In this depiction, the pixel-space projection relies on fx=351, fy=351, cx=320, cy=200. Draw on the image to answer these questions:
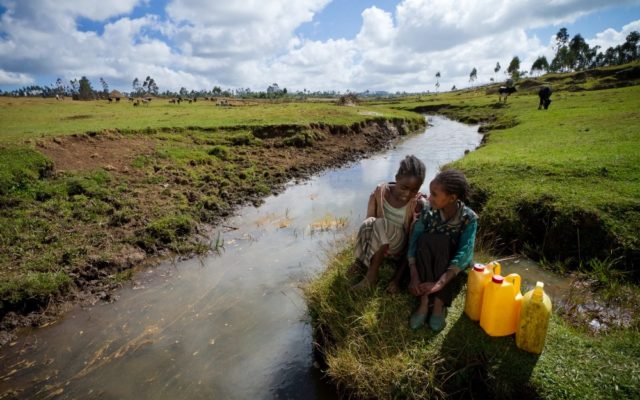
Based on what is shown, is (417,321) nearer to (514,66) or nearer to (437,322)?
(437,322)

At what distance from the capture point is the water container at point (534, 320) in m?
3.89

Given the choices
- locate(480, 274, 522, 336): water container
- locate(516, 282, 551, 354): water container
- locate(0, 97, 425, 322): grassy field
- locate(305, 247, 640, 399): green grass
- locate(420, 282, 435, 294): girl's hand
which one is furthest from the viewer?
locate(0, 97, 425, 322): grassy field

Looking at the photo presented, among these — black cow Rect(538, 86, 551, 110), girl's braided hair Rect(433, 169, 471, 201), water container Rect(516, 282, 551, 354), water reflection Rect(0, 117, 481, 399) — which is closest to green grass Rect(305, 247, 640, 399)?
water container Rect(516, 282, 551, 354)

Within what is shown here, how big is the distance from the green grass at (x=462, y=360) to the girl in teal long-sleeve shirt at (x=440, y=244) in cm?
27

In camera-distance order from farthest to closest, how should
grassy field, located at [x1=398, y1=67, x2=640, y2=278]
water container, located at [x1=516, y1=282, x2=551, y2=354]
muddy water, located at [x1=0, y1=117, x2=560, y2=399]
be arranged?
1. grassy field, located at [x1=398, y1=67, x2=640, y2=278]
2. muddy water, located at [x1=0, y1=117, x2=560, y2=399]
3. water container, located at [x1=516, y1=282, x2=551, y2=354]

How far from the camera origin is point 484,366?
416cm

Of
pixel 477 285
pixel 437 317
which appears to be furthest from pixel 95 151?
pixel 477 285

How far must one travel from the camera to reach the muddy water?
5316 millimetres

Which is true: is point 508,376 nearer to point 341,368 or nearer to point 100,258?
point 341,368

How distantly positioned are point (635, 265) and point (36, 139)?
61.8 feet

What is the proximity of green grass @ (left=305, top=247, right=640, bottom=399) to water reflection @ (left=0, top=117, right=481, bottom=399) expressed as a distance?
1036mm

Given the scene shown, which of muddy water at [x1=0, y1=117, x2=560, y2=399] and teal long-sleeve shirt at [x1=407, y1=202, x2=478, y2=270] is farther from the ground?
teal long-sleeve shirt at [x1=407, y1=202, x2=478, y2=270]

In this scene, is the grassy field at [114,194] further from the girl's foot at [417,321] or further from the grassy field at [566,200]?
the grassy field at [566,200]

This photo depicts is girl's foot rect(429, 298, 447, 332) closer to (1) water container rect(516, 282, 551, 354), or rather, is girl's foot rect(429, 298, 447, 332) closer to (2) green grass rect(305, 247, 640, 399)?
(2) green grass rect(305, 247, 640, 399)
